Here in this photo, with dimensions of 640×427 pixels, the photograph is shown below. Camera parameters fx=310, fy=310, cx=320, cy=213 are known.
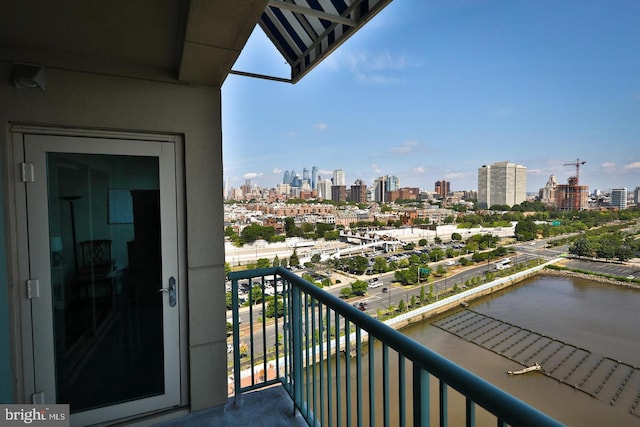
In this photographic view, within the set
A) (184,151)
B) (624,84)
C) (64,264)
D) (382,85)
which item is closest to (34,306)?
(64,264)

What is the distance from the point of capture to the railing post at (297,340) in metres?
2.13

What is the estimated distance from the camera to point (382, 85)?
2286cm

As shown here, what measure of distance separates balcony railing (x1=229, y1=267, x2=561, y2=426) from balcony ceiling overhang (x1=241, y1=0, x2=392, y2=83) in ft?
5.60

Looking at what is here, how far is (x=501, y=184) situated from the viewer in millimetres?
10742

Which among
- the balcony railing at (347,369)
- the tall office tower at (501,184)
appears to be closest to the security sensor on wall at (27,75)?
the balcony railing at (347,369)

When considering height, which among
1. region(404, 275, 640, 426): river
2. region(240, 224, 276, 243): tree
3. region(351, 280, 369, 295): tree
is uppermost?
region(240, 224, 276, 243): tree

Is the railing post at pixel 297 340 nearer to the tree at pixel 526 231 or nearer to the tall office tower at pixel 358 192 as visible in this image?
the tree at pixel 526 231

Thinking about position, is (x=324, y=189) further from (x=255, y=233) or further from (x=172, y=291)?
(x=172, y=291)

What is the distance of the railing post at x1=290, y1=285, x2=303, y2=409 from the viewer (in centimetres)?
213

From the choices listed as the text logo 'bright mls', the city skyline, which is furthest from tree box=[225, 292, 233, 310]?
the text logo 'bright mls'

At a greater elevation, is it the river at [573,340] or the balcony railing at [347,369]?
the balcony railing at [347,369]

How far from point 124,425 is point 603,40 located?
14.2 meters

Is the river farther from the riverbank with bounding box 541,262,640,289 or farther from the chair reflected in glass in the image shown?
the chair reflected in glass

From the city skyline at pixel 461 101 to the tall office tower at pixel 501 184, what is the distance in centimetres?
40
